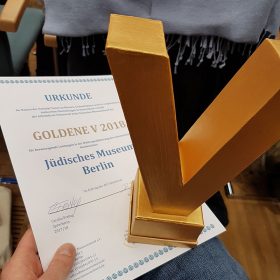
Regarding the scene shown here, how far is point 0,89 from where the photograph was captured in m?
0.48

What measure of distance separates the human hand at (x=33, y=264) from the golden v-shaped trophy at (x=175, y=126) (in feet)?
0.34

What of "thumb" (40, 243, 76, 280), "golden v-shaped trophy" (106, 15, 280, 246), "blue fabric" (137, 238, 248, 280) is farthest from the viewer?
"blue fabric" (137, 238, 248, 280)

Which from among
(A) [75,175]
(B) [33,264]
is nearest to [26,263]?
(B) [33,264]

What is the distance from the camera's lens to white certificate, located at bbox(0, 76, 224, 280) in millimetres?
442

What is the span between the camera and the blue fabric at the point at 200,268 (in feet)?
1.87

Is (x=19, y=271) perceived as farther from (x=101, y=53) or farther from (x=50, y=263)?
(x=101, y=53)

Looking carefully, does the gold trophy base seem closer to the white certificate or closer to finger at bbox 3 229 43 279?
the white certificate

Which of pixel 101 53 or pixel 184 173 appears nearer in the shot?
pixel 184 173

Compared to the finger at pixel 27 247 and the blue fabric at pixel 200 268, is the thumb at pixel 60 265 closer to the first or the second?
the finger at pixel 27 247

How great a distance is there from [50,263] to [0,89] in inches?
10.8

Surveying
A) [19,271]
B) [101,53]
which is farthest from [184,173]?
[101,53]

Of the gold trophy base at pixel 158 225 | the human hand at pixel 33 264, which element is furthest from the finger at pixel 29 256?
the gold trophy base at pixel 158 225

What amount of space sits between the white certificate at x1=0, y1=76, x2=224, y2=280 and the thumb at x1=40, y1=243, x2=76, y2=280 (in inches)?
0.6
